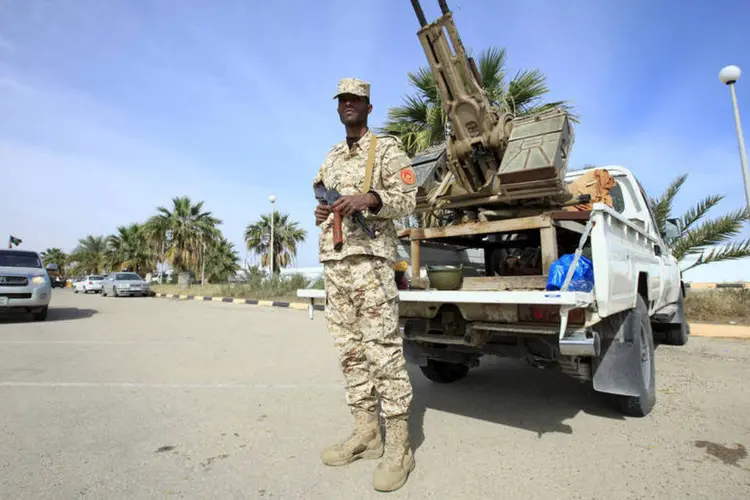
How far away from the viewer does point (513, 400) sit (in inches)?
136

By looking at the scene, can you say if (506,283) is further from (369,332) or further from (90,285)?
(90,285)

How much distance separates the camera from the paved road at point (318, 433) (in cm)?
205

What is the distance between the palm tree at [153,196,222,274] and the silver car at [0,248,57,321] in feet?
73.5

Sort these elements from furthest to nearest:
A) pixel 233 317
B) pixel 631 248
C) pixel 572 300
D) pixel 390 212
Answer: pixel 233 317, pixel 631 248, pixel 390 212, pixel 572 300

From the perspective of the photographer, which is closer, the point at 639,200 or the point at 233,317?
the point at 639,200

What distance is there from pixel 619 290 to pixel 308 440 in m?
2.00

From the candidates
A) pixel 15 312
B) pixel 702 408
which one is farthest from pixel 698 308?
pixel 15 312

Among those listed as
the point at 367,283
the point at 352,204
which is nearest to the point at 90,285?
the point at 367,283

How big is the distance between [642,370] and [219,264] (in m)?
33.6

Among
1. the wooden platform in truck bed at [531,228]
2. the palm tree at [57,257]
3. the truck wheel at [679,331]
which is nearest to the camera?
the wooden platform in truck bed at [531,228]

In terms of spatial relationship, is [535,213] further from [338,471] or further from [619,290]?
[338,471]

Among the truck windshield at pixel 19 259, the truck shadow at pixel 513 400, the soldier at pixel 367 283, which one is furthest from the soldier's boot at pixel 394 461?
the truck windshield at pixel 19 259

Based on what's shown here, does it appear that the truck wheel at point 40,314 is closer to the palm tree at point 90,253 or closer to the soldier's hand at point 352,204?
the soldier's hand at point 352,204

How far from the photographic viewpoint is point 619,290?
2.53 metres
